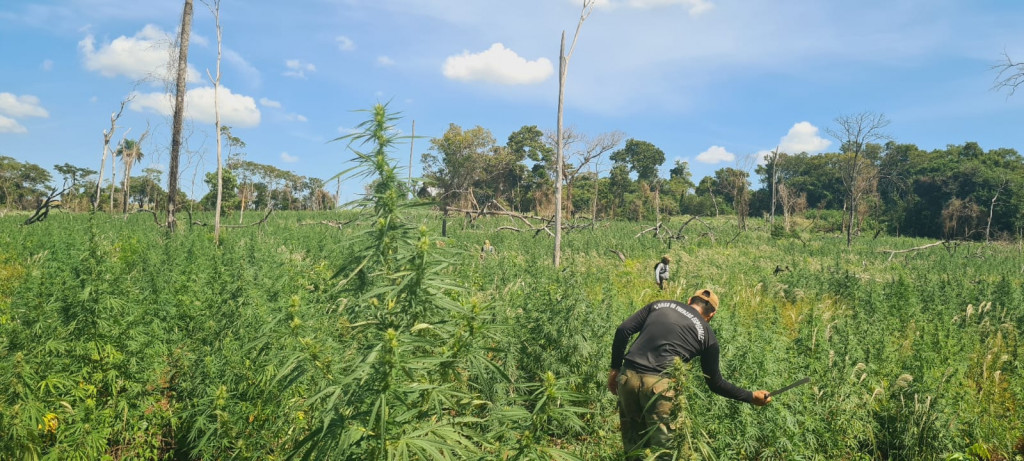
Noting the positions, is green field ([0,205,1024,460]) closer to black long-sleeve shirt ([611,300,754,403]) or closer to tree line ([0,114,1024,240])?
black long-sleeve shirt ([611,300,754,403])

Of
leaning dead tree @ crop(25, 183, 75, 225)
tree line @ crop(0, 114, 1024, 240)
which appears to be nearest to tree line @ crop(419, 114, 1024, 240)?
tree line @ crop(0, 114, 1024, 240)

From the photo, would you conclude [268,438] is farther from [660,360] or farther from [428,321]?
[660,360]

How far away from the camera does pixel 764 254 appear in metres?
22.4

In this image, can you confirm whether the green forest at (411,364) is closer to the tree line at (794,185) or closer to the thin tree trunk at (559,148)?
the thin tree trunk at (559,148)

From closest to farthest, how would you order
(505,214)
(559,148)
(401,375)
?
(401,375) → (559,148) → (505,214)

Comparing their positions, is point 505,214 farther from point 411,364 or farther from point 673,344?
point 411,364

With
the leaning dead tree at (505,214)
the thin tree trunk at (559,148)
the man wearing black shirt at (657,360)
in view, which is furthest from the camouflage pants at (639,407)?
the thin tree trunk at (559,148)

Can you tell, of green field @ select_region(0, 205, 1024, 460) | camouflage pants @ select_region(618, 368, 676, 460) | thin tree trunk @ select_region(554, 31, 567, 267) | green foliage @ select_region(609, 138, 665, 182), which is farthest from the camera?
green foliage @ select_region(609, 138, 665, 182)

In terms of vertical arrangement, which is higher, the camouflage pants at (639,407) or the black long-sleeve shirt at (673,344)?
the black long-sleeve shirt at (673,344)

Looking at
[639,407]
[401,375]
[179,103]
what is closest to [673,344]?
[639,407]

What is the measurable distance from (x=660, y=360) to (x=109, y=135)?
Result: 42.0m

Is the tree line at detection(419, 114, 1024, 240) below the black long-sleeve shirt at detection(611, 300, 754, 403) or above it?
above

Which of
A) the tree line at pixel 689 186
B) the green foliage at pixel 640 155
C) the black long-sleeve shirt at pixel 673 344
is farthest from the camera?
the green foliage at pixel 640 155

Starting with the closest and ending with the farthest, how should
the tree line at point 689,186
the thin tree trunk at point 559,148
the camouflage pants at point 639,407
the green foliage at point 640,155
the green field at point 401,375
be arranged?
1. the green field at point 401,375
2. the camouflage pants at point 639,407
3. the thin tree trunk at point 559,148
4. the tree line at point 689,186
5. the green foliage at point 640,155
